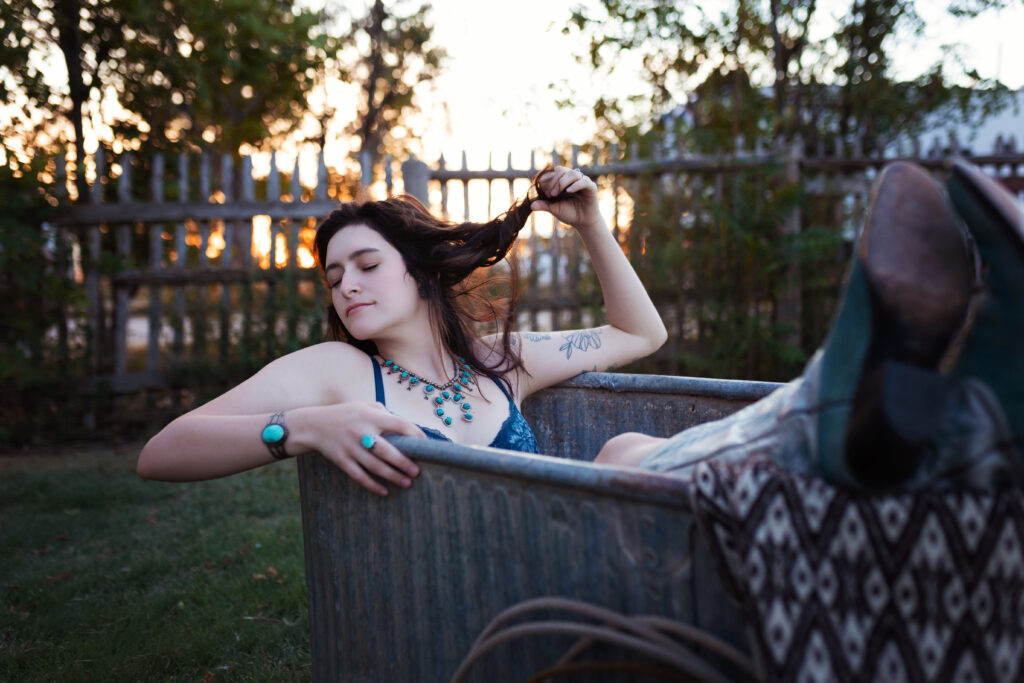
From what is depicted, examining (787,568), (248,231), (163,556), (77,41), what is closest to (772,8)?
(248,231)

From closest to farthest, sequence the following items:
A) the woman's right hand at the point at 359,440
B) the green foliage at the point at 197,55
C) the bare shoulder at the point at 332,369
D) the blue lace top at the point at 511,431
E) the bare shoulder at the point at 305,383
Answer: the woman's right hand at the point at 359,440 < the bare shoulder at the point at 305,383 < the bare shoulder at the point at 332,369 < the blue lace top at the point at 511,431 < the green foliage at the point at 197,55

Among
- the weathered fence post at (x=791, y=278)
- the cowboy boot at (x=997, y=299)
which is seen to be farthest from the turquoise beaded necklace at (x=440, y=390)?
the weathered fence post at (x=791, y=278)

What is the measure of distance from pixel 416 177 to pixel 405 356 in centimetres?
349

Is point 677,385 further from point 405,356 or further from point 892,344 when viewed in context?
point 892,344

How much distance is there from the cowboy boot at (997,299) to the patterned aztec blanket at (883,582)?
122mm

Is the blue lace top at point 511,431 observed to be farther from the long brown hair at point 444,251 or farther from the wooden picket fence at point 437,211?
the wooden picket fence at point 437,211

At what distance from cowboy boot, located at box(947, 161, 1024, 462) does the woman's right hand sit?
2.97ft

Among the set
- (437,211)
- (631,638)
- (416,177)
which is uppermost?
(416,177)

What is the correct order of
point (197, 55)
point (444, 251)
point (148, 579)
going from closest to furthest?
point (444, 251), point (148, 579), point (197, 55)

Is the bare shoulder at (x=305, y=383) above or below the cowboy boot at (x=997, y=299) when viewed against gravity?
below

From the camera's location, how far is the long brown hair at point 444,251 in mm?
2117

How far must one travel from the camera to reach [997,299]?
2.96 ft

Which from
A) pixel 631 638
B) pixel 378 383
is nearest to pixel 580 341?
pixel 378 383

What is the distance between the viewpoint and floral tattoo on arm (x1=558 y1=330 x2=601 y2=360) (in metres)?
2.31
